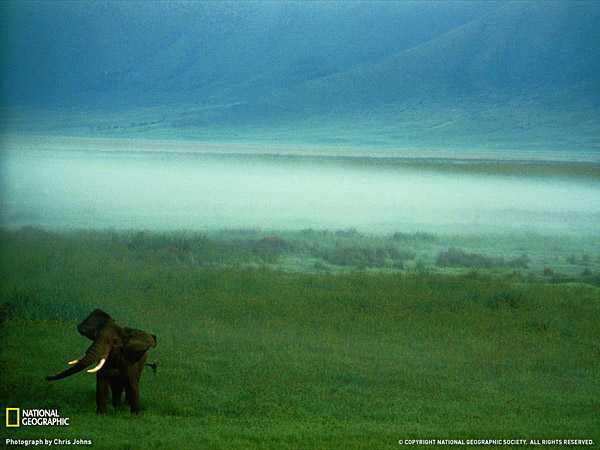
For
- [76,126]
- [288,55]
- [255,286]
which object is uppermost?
[288,55]

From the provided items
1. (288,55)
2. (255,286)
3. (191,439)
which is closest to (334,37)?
(288,55)

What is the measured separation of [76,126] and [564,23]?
8.92 feet

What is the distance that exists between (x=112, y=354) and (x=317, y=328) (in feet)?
3.84

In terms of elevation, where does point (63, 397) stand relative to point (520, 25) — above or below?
below

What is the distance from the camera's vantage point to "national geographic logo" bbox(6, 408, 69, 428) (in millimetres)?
4312

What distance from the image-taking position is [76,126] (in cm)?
509

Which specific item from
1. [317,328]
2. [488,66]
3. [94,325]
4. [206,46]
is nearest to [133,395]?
[94,325]

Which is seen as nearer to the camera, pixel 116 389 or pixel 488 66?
Answer: pixel 116 389

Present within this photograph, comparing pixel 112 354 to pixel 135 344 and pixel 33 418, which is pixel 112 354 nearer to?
pixel 135 344

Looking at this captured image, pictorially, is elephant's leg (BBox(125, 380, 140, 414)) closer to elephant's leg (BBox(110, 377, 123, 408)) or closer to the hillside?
elephant's leg (BBox(110, 377, 123, 408))

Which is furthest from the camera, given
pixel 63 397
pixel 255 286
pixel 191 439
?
pixel 255 286

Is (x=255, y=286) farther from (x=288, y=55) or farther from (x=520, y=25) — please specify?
(x=520, y=25)

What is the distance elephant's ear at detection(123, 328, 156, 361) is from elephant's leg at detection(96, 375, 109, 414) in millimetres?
174

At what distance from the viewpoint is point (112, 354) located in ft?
13.3
